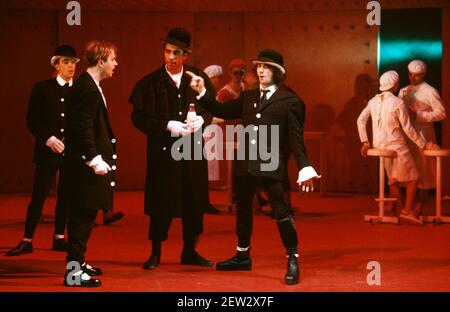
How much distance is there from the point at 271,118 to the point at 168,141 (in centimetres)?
84

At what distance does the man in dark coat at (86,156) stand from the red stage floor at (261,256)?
310 millimetres

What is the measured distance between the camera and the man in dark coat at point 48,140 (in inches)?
291

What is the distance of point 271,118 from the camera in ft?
20.8

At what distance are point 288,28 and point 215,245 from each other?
552cm

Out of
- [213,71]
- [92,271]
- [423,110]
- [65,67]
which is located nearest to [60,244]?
[92,271]

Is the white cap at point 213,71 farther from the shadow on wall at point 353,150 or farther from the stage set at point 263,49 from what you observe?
the shadow on wall at point 353,150

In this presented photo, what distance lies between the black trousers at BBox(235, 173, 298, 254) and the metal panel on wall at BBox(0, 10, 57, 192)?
260 inches

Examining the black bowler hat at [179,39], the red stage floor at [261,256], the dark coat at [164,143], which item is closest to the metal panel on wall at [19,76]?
the red stage floor at [261,256]

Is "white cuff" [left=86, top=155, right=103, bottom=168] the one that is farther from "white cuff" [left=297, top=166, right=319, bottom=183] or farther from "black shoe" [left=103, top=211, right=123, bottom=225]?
"black shoe" [left=103, top=211, right=123, bottom=225]

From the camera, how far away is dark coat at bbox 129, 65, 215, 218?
661 cm

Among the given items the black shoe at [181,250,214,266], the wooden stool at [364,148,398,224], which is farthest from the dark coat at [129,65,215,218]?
the wooden stool at [364,148,398,224]

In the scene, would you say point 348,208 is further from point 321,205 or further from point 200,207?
point 200,207

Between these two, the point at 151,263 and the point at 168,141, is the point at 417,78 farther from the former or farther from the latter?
the point at 151,263
